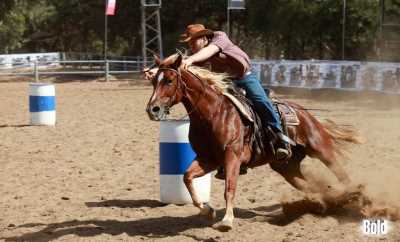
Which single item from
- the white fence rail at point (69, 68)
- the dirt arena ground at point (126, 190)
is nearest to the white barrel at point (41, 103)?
the dirt arena ground at point (126, 190)

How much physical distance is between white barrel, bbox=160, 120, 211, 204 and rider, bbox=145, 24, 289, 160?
1.00 metres

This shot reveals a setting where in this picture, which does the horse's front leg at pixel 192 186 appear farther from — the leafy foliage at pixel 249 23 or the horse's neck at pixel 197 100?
the leafy foliage at pixel 249 23

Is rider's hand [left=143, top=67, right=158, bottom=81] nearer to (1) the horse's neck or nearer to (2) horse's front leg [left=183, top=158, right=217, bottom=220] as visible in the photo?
(1) the horse's neck

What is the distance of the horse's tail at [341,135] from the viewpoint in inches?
302

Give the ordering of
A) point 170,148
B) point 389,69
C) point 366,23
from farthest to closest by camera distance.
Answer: point 366,23, point 389,69, point 170,148

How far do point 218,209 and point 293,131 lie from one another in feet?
3.95

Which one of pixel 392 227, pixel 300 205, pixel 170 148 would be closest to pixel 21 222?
pixel 170 148

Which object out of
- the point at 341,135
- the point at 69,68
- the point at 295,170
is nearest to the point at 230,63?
the point at 295,170

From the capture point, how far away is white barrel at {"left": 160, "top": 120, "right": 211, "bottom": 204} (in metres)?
7.52

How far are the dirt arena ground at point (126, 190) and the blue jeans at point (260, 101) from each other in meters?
0.99

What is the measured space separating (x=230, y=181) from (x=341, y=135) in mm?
2094

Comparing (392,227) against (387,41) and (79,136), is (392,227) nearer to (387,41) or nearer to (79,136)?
(79,136)

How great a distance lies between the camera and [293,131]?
7160 mm

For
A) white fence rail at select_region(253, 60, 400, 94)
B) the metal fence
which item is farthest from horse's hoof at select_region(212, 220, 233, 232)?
the metal fence
